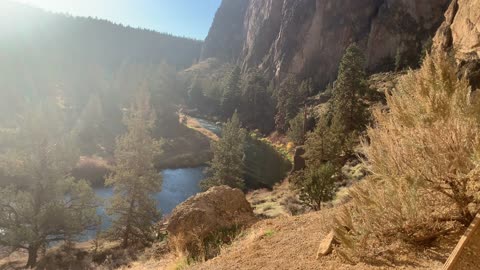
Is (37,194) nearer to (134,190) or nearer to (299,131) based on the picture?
(134,190)

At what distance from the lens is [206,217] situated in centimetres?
1164

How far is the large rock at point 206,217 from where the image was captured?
10953 mm

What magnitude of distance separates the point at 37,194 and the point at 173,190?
21038mm

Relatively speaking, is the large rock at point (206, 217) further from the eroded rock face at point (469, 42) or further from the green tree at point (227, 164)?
the eroded rock face at point (469, 42)

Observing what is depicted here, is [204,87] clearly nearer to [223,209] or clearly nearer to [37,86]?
[37,86]

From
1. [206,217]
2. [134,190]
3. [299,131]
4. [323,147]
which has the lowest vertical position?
[134,190]

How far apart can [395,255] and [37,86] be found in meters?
104

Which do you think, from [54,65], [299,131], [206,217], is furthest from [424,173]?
[54,65]

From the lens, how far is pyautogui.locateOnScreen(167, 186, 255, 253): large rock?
11.0 m

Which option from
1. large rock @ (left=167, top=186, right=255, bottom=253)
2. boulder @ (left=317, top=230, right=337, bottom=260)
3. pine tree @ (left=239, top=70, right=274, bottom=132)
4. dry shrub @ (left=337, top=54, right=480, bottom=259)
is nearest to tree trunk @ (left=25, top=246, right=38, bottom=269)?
large rock @ (left=167, top=186, right=255, bottom=253)

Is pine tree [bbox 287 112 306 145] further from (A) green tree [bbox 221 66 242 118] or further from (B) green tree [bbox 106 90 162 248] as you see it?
(B) green tree [bbox 106 90 162 248]

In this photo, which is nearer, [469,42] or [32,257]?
[32,257]

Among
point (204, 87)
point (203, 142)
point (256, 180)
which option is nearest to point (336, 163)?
point (256, 180)

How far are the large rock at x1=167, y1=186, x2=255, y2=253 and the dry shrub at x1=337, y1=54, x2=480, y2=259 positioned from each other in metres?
5.66
